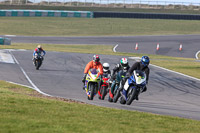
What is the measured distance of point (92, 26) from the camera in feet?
232

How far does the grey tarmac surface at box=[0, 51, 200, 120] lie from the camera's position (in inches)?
606

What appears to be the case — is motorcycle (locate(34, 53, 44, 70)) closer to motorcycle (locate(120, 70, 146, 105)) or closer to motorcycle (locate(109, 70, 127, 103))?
motorcycle (locate(109, 70, 127, 103))

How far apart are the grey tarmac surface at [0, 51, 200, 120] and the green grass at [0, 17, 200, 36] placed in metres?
→ 30.1

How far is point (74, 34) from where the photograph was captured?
6456 centimetres

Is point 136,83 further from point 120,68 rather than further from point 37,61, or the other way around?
point 37,61

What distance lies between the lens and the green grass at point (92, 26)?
2581 inches

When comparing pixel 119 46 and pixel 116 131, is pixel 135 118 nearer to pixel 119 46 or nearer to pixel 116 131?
pixel 116 131

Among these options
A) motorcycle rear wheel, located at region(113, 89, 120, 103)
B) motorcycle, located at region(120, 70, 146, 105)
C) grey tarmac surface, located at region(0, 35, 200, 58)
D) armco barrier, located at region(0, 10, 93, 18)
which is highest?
armco barrier, located at region(0, 10, 93, 18)

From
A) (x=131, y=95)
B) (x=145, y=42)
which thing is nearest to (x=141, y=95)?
(x=131, y=95)

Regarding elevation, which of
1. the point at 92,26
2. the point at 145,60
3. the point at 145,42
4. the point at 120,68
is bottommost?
the point at 145,42

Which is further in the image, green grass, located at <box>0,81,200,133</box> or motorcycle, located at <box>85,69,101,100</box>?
motorcycle, located at <box>85,69,101,100</box>

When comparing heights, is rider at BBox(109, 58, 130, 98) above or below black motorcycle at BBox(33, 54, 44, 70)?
above

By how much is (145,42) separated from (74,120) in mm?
46306

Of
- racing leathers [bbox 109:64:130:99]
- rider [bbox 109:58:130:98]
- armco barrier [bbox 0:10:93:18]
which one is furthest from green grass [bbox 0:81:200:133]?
armco barrier [bbox 0:10:93:18]
